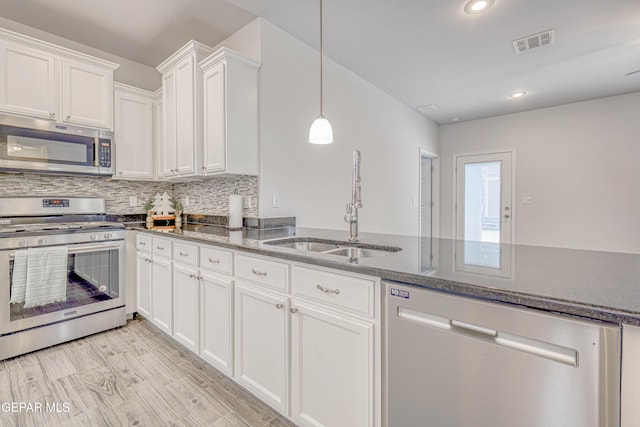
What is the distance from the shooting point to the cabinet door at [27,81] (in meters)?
2.27

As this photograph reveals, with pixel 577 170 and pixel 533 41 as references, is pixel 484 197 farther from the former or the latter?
pixel 533 41

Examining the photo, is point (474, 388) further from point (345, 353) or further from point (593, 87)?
point (593, 87)

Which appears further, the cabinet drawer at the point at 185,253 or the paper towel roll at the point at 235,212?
the paper towel roll at the point at 235,212

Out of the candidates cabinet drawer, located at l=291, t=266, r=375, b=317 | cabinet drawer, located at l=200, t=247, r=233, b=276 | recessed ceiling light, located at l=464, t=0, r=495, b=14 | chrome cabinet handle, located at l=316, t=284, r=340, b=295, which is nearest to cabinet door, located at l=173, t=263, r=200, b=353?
cabinet drawer, located at l=200, t=247, r=233, b=276

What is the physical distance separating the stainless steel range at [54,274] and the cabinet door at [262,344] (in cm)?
161

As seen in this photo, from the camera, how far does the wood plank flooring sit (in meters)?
1.58

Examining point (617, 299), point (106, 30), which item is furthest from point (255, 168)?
point (617, 299)

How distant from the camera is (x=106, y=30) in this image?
8.82ft

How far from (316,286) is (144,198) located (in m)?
2.97

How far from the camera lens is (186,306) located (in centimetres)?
208

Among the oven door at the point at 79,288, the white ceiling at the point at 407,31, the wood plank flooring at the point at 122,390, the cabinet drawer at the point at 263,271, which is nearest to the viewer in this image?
the cabinet drawer at the point at 263,271

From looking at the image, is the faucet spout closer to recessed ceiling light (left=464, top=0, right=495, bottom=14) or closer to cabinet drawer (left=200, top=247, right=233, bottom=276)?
cabinet drawer (left=200, top=247, right=233, bottom=276)

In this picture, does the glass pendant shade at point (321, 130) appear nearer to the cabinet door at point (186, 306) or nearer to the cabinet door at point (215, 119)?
the cabinet door at point (215, 119)

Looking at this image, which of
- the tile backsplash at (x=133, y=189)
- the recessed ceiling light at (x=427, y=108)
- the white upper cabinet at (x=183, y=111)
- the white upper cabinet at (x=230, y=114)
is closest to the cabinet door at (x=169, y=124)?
the white upper cabinet at (x=183, y=111)
